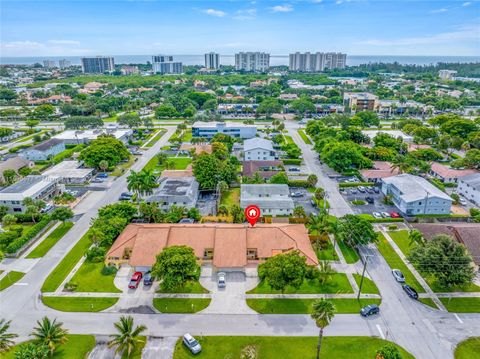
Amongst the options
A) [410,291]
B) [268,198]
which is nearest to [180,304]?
[410,291]

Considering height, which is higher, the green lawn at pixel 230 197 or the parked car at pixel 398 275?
the green lawn at pixel 230 197

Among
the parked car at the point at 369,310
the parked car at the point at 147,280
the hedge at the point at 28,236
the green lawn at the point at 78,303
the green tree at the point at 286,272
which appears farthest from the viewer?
the hedge at the point at 28,236

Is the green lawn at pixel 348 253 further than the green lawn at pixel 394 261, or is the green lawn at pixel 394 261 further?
the green lawn at pixel 348 253

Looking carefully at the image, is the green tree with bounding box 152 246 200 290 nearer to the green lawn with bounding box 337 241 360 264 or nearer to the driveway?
the driveway

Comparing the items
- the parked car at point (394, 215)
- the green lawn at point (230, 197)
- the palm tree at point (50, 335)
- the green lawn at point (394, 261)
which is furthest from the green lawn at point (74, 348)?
the parked car at point (394, 215)

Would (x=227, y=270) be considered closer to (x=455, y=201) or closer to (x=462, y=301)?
(x=462, y=301)

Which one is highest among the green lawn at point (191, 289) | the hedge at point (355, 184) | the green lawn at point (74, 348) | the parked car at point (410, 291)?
the hedge at point (355, 184)

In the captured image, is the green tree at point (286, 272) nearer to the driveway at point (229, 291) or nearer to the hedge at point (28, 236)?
the driveway at point (229, 291)
